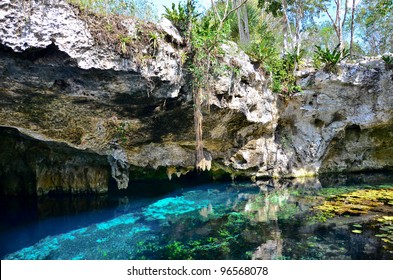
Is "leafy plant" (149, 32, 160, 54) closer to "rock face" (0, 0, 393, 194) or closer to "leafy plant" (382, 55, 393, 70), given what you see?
"rock face" (0, 0, 393, 194)

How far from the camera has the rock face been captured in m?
6.02

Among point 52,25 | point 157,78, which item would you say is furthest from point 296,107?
point 52,25

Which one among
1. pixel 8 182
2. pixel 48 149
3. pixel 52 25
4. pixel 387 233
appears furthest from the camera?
pixel 8 182

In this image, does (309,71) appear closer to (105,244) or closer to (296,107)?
(296,107)

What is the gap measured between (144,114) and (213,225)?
163 inches

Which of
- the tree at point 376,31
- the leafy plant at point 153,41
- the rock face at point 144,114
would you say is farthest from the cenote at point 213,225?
the tree at point 376,31

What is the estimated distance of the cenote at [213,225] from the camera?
202 inches

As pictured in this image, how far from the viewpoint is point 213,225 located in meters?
6.72

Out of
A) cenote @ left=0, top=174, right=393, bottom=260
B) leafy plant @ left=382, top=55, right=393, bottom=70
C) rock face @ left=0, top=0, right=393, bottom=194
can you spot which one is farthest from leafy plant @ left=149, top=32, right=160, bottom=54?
leafy plant @ left=382, top=55, right=393, bottom=70

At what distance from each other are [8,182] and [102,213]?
20.3 feet

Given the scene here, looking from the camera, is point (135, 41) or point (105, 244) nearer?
point (105, 244)

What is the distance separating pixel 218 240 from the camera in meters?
5.68

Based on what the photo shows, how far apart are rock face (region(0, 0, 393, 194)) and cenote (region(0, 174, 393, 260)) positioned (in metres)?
1.67

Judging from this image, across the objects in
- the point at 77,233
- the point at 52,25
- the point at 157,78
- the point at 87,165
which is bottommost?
the point at 77,233
